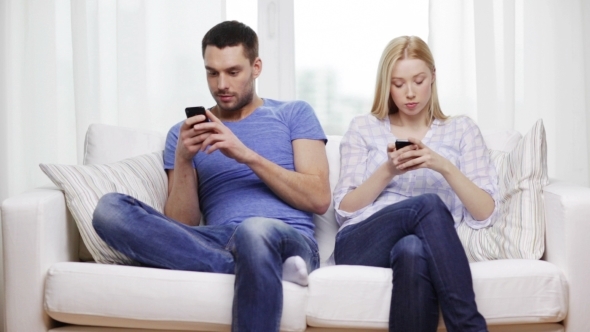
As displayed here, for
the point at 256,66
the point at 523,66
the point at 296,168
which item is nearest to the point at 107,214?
the point at 296,168

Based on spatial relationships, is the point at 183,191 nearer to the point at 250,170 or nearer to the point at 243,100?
the point at 250,170

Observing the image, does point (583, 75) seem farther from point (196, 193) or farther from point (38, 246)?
point (38, 246)

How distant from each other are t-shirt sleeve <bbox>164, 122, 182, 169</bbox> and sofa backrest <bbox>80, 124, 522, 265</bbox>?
0.12 m

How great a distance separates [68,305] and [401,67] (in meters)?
1.18

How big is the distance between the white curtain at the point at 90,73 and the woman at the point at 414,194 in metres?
1.14

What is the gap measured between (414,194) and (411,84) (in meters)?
0.34

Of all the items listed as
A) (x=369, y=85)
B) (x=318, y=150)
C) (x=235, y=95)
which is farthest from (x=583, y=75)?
(x=235, y=95)

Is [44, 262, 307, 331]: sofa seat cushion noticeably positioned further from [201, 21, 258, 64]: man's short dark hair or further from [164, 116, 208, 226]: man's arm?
[201, 21, 258, 64]: man's short dark hair

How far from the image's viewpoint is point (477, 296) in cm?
187

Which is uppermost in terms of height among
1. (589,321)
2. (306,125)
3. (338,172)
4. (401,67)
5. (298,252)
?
(401,67)

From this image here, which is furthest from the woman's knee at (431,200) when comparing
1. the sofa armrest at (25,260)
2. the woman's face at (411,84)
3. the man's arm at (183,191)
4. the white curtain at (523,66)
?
the white curtain at (523,66)

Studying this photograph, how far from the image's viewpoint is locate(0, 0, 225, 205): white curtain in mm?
3148

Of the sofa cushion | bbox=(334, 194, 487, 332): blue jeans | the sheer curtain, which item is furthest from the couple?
the sheer curtain

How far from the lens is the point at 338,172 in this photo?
2.48 meters
